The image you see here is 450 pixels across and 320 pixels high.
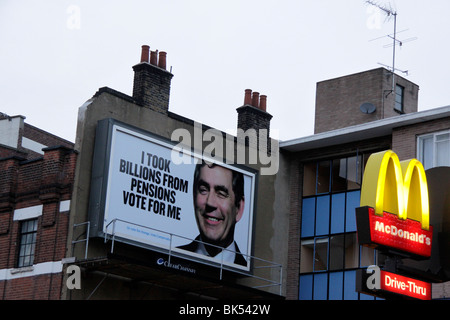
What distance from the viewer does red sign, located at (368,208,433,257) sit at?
23.7m

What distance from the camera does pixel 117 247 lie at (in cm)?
3391

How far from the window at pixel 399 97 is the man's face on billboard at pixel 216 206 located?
16824 millimetres

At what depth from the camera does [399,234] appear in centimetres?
2430

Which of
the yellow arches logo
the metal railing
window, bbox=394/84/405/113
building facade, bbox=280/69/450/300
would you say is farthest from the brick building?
→ window, bbox=394/84/405/113

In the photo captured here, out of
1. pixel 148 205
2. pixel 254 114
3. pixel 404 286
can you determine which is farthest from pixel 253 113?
pixel 404 286

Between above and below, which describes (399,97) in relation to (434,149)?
above

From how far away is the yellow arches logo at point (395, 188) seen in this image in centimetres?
2416

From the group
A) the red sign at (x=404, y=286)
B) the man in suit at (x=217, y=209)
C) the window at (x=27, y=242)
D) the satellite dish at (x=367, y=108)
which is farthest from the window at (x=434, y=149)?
the window at (x=27, y=242)

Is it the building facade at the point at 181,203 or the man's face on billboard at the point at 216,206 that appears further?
the man's face on billboard at the point at 216,206

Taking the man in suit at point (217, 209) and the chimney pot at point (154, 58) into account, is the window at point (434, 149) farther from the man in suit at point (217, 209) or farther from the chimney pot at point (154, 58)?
the chimney pot at point (154, 58)

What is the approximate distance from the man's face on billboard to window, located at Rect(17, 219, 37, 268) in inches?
252

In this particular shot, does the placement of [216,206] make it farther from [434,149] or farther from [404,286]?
[404,286]

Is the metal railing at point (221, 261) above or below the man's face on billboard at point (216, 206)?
below

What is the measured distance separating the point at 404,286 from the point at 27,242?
53.8ft
